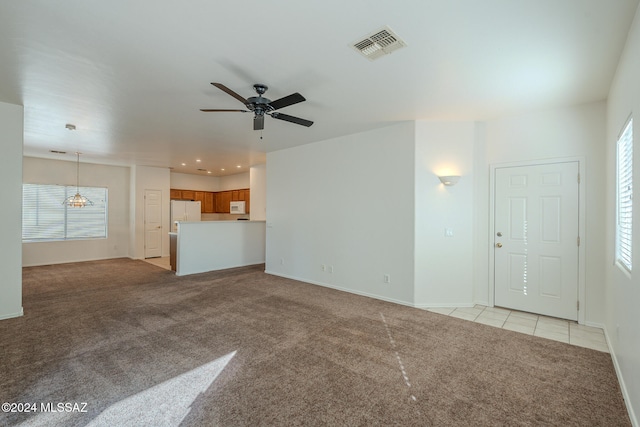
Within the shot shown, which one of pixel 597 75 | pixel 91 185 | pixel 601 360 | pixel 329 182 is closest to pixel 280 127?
pixel 329 182

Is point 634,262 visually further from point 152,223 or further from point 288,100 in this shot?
point 152,223

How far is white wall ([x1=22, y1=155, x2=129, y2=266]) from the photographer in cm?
717

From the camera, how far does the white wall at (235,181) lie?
9.74m

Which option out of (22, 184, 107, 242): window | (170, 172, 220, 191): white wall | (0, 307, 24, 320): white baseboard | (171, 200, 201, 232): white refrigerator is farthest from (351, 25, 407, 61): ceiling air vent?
(170, 172, 220, 191): white wall

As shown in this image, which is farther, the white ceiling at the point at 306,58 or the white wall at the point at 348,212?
the white wall at the point at 348,212

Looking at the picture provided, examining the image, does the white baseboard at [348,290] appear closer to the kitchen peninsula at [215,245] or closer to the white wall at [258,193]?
the kitchen peninsula at [215,245]

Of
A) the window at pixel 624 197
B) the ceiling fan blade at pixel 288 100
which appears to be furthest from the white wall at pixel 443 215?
the ceiling fan blade at pixel 288 100

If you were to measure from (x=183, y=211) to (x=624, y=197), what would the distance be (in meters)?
10.1

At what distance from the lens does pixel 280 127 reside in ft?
15.6

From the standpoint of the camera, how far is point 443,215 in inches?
172

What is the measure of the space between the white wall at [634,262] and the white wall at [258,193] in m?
6.94

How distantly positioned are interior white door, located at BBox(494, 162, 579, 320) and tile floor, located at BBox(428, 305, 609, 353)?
174mm

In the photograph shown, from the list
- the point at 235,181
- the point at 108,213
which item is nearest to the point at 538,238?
the point at 235,181

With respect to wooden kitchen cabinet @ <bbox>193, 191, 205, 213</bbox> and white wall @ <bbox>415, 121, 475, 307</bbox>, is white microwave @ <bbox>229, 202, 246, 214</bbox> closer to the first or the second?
wooden kitchen cabinet @ <bbox>193, 191, 205, 213</bbox>
